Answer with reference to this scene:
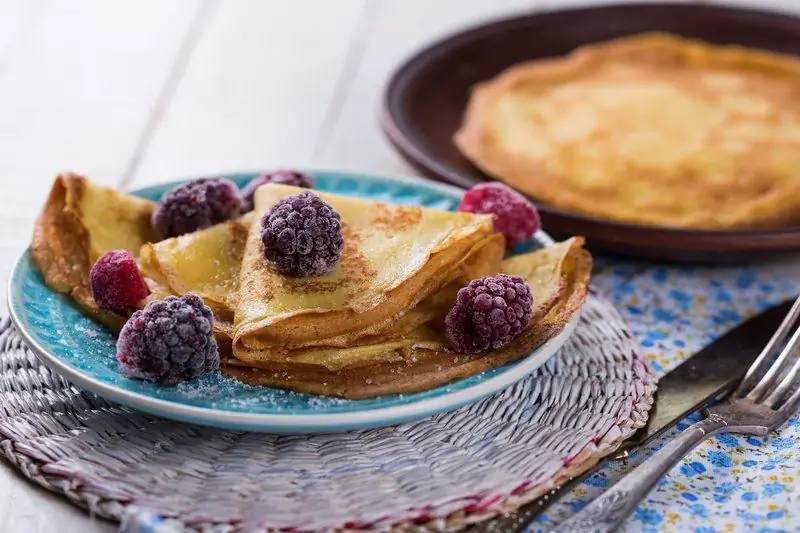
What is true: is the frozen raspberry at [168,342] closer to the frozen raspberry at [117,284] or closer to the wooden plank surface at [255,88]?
the frozen raspberry at [117,284]

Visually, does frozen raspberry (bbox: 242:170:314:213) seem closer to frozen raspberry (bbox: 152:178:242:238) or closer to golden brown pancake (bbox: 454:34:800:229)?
frozen raspberry (bbox: 152:178:242:238)

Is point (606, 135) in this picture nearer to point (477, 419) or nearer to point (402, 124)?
point (402, 124)

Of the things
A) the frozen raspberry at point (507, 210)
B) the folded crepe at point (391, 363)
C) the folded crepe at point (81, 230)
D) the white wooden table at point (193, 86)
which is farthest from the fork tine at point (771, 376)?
the white wooden table at point (193, 86)

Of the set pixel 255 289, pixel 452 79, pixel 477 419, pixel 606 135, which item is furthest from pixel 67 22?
pixel 477 419

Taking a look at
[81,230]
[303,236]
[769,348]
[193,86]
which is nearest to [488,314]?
[303,236]

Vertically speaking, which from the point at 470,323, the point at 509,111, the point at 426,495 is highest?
the point at 509,111

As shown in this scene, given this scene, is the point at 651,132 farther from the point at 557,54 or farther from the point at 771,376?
the point at 771,376

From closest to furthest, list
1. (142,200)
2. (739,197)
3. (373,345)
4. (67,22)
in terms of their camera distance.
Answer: (373,345) < (142,200) < (739,197) < (67,22)
